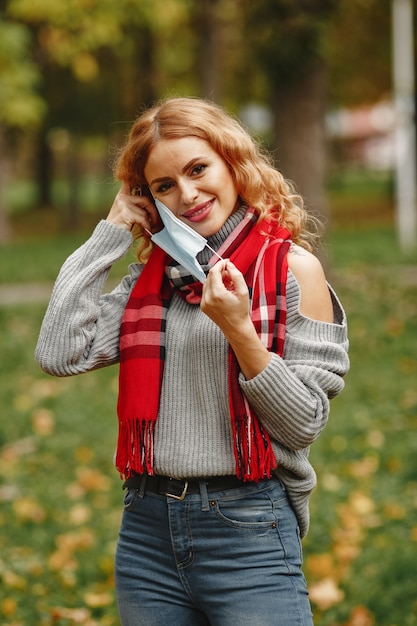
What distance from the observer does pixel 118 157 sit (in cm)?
258

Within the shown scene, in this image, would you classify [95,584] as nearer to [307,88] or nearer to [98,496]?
[98,496]

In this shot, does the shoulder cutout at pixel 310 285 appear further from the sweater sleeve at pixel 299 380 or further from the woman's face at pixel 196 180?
the woman's face at pixel 196 180

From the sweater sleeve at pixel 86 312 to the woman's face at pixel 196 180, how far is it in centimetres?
25

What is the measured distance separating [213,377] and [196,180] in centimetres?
48

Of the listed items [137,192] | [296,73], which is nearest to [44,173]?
[296,73]

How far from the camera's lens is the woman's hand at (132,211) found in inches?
97.7

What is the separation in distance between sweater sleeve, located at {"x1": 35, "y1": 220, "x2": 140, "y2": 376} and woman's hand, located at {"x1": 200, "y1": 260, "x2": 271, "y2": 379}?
0.44 meters

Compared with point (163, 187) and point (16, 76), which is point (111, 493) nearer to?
point (163, 187)

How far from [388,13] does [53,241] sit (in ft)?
30.4

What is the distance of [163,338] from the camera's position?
2.30 m

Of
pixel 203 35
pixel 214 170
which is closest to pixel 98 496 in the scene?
pixel 214 170

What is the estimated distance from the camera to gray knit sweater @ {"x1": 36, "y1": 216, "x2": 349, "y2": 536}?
2143 mm

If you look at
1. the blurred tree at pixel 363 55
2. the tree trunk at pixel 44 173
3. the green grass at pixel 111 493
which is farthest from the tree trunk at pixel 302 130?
the tree trunk at pixel 44 173

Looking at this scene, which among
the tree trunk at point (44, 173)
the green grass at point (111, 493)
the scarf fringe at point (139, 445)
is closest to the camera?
the scarf fringe at point (139, 445)
